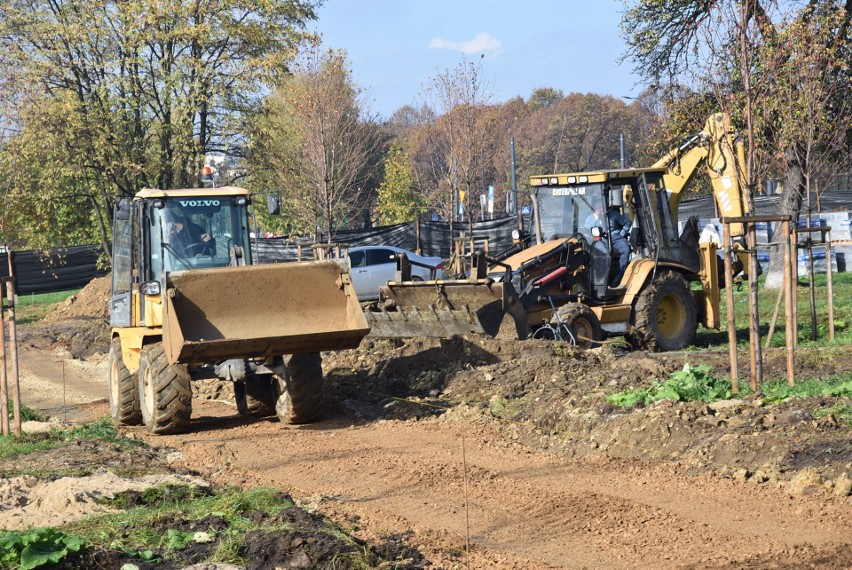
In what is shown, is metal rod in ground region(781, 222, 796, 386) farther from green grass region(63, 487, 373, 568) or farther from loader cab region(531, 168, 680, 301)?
loader cab region(531, 168, 680, 301)

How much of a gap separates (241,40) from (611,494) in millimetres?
19755

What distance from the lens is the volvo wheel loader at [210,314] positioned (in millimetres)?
10758

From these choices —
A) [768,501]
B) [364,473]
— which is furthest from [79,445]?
[768,501]

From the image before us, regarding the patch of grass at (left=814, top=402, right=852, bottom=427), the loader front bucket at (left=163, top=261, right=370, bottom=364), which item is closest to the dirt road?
the loader front bucket at (left=163, top=261, right=370, bottom=364)

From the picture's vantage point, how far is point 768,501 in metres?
7.39

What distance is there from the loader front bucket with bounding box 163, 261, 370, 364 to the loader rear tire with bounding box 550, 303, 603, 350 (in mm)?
4849

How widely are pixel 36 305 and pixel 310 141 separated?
39.2 feet

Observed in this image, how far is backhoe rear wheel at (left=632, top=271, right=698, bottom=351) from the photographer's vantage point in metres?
16.1

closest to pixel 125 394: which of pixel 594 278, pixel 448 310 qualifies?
pixel 448 310

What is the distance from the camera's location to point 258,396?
12.6 meters

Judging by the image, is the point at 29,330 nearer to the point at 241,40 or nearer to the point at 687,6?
the point at 241,40

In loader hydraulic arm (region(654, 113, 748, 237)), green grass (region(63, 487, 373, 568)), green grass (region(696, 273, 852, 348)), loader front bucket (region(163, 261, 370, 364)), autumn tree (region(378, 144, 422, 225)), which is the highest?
autumn tree (region(378, 144, 422, 225))

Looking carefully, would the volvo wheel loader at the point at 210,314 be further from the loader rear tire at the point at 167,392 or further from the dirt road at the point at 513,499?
the dirt road at the point at 513,499

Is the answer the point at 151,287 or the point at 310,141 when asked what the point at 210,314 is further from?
the point at 310,141
